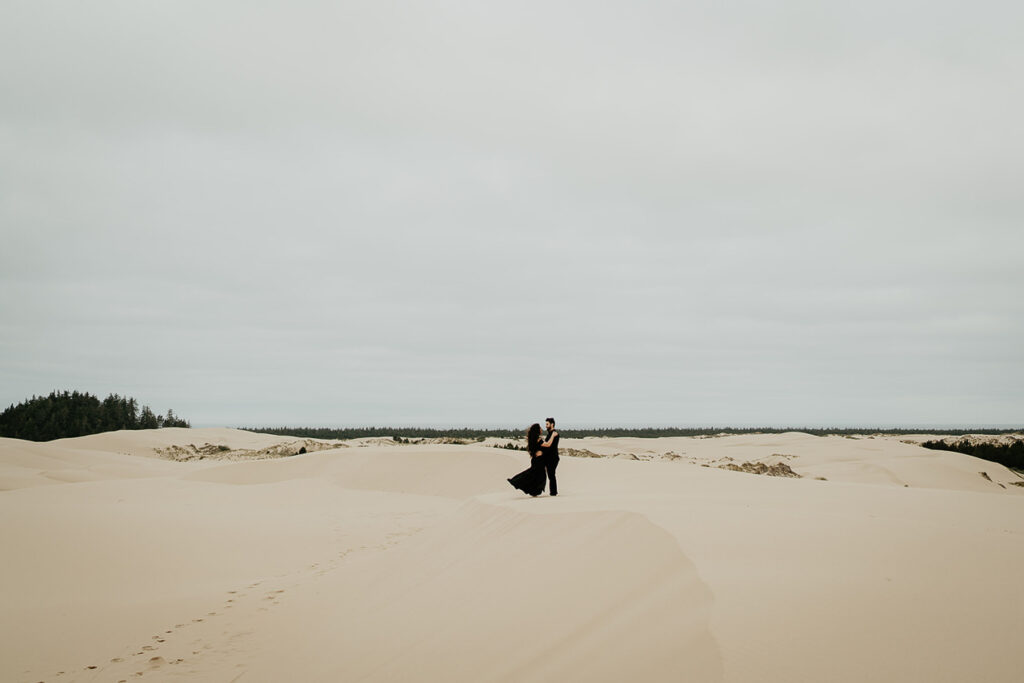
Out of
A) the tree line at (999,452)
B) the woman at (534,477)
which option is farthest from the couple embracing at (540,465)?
the tree line at (999,452)

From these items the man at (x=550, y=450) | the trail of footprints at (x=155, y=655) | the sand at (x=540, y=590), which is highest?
the man at (x=550, y=450)

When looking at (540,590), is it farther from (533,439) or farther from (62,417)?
(62,417)

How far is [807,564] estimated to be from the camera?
434 cm

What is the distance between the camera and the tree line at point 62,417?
45.1 metres

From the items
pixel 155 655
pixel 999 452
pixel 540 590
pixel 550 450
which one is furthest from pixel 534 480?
pixel 999 452

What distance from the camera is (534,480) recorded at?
32.0ft

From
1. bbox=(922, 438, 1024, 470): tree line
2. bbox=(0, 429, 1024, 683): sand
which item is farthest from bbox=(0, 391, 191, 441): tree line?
bbox=(922, 438, 1024, 470): tree line

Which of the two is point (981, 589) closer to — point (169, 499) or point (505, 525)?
point (505, 525)

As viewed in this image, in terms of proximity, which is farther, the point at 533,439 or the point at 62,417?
the point at 62,417

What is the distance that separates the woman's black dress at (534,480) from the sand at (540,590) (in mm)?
327

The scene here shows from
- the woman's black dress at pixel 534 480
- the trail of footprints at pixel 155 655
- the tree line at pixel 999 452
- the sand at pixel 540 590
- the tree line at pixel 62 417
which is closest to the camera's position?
the sand at pixel 540 590

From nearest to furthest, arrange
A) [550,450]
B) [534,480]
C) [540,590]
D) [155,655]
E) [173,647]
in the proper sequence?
[540,590] → [155,655] → [173,647] → [534,480] → [550,450]

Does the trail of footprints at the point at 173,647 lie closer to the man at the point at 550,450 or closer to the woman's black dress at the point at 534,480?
the woman's black dress at the point at 534,480

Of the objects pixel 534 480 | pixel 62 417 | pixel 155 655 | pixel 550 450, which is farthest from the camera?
pixel 62 417
